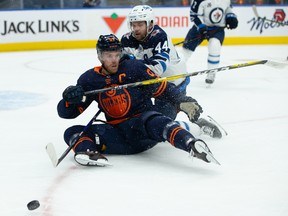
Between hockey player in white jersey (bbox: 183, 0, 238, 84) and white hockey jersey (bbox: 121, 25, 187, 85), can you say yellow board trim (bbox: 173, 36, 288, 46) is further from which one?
white hockey jersey (bbox: 121, 25, 187, 85)

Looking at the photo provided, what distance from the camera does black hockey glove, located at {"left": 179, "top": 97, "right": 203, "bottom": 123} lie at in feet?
9.56

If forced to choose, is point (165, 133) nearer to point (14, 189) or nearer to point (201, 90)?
point (14, 189)

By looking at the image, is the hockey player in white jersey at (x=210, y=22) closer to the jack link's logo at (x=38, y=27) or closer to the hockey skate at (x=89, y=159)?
the hockey skate at (x=89, y=159)

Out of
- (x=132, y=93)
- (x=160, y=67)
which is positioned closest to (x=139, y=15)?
(x=160, y=67)

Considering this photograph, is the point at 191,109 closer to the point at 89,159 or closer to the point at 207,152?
the point at 207,152

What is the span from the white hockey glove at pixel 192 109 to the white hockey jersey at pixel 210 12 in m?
3.17

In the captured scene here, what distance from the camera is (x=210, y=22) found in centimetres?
604

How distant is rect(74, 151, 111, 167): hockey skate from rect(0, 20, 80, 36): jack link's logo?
6640 millimetres

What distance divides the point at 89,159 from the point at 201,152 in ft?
1.76

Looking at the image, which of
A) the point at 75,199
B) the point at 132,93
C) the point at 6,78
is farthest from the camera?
the point at 6,78

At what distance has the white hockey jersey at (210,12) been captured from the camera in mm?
6020

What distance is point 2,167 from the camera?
2.96 m

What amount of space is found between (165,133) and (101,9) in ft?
22.9

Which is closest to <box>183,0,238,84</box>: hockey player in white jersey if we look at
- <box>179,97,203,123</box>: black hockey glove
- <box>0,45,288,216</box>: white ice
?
<box>0,45,288,216</box>: white ice
